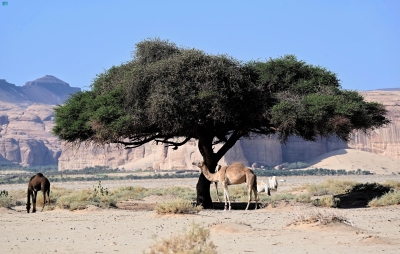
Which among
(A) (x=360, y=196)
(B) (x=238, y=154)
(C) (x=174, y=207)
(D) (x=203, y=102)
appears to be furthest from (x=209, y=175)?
(B) (x=238, y=154)

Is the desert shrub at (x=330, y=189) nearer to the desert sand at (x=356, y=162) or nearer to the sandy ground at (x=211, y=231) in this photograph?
the sandy ground at (x=211, y=231)

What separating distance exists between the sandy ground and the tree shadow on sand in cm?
442

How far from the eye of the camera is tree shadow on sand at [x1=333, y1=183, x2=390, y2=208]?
27.5m

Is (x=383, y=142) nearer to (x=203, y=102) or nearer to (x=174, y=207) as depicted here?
(x=203, y=102)

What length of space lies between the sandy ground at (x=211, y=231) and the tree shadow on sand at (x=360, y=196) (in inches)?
174

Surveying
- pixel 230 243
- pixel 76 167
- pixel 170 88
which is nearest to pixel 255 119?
pixel 170 88

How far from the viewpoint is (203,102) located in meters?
24.3

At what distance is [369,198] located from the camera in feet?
93.9

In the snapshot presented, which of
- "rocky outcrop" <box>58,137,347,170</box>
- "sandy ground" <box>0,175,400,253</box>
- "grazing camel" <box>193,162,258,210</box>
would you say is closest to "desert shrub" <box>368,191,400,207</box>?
"sandy ground" <box>0,175,400,253</box>

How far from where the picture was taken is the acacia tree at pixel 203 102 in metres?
24.2

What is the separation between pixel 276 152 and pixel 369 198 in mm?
104397

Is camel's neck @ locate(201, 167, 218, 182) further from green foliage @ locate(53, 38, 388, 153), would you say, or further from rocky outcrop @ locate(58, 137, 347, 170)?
rocky outcrop @ locate(58, 137, 347, 170)

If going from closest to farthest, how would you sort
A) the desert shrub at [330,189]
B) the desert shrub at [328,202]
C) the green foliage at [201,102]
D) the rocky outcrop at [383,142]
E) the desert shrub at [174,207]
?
the desert shrub at [174,207] < the green foliage at [201,102] < the desert shrub at [328,202] < the desert shrub at [330,189] < the rocky outcrop at [383,142]

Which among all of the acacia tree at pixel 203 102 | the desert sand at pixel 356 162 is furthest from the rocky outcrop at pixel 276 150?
the acacia tree at pixel 203 102
